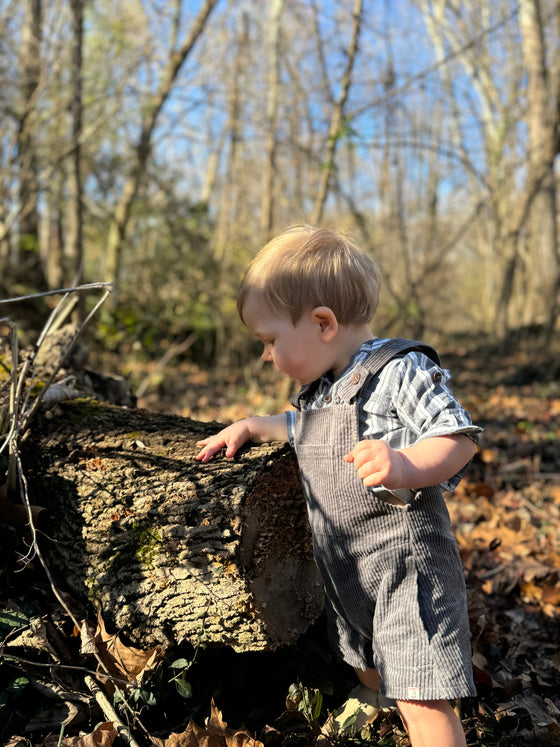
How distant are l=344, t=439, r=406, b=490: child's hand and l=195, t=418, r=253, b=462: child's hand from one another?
0.56 m

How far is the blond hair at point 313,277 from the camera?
180cm

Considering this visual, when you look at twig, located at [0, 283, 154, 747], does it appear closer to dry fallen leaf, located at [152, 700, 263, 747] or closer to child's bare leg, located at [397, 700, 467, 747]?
dry fallen leaf, located at [152, 700, 263, 747]

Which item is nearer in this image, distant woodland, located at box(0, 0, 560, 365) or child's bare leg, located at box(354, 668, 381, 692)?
child's bare leg, located at box(354, 668, 381, 692)

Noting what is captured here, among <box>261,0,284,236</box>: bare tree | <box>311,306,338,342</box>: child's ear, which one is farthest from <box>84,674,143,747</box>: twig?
<box>261,0,284,236</box>: bare tree

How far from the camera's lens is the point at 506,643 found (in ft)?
8.09

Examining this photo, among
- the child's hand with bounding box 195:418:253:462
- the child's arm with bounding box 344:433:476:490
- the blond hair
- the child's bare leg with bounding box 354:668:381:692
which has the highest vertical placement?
the blond hair

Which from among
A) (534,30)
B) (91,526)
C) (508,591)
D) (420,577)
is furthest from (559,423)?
(534,30)

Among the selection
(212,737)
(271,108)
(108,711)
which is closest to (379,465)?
(212,737)

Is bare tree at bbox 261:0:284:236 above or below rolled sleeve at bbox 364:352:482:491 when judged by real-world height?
above

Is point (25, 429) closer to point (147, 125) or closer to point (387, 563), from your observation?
point (387, 563)

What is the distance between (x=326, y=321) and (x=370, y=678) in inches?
48.8

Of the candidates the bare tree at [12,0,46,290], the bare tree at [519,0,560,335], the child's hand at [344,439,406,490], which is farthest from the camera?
the bare tree at [519,0,560,335]

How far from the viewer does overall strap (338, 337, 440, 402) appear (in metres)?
1.74

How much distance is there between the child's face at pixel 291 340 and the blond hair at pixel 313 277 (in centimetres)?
3
